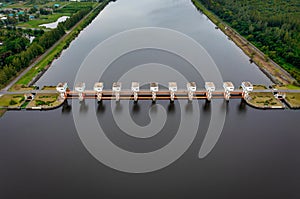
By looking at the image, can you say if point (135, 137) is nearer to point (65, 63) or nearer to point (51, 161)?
point (51, 161)

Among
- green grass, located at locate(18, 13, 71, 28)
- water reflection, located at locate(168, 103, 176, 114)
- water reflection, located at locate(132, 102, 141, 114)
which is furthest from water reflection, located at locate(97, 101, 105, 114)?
green grass, located at locate(18, 13, 71, 28)

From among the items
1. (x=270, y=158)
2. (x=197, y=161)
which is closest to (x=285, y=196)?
(x=270, y=158)

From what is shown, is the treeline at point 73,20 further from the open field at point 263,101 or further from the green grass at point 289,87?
the green grass at point 289,87

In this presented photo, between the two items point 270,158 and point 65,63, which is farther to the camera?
point 65,63

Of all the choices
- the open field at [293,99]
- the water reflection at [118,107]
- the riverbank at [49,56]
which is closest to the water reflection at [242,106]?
the open field at [293,99]

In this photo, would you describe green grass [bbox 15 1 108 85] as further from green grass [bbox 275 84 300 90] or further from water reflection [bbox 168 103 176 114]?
green grass [bbox 275 84 300 90]

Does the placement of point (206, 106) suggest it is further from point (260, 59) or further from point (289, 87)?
point (260, 59)
